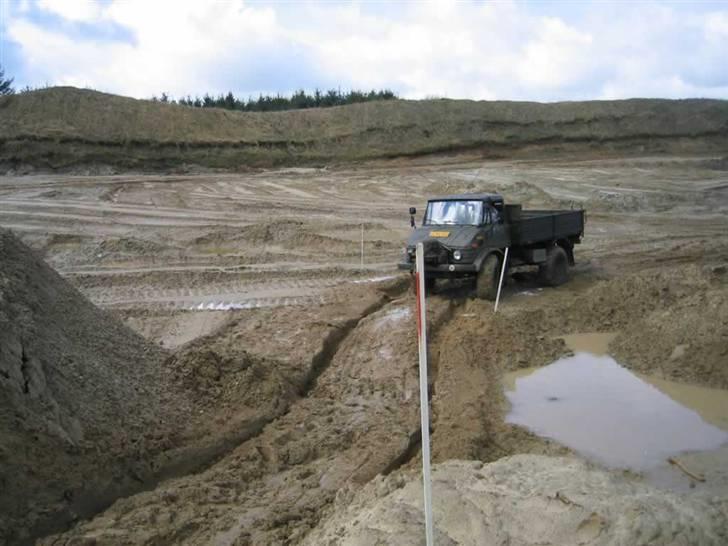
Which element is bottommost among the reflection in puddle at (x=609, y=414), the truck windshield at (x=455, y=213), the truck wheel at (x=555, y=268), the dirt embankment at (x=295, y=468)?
the reflection in puddle at (x=609, y=414)

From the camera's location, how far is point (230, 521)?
5523 millimetres

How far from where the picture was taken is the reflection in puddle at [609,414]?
24.2ft

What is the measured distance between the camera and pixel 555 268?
15.0 m

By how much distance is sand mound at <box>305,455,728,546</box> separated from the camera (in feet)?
14.3

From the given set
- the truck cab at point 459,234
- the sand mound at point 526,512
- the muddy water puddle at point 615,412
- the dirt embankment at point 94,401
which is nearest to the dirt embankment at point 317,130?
the truck cab at point 459,234

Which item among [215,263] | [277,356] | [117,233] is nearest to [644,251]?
[215,263]

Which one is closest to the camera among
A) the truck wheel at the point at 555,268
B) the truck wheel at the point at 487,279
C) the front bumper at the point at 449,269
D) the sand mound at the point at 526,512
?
the sand mound at the point at 526,512

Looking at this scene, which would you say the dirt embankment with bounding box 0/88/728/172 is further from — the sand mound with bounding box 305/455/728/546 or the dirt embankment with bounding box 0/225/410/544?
the sand mound with bounding box 305/455/728/546

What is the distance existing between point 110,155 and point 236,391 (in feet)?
90.0

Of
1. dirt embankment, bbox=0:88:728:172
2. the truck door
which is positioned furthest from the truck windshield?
dirt embankment, bbox=0:88:728:172

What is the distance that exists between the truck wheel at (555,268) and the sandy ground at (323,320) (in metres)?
0.28

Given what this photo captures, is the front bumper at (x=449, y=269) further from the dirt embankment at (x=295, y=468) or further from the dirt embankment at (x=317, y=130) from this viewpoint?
the dirt embankment at (x=317, y=130)

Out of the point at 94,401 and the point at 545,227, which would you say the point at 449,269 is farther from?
the point at 94,401

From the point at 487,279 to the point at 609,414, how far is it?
16.0 ft
